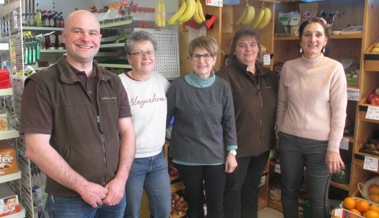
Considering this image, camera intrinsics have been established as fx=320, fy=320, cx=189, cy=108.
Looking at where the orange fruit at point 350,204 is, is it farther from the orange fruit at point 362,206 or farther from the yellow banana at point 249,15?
the yellow banana at point 249,15

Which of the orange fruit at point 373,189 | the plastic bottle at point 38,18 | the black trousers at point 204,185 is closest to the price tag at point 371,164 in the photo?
the orange fruit at point 373,189

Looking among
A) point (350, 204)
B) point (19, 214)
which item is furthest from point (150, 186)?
point (350, 204)

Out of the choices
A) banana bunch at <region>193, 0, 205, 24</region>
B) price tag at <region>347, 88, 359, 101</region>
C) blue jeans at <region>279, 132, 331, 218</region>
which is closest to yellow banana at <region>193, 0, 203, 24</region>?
banana bunch at <region>193, 0, 205, 24</region>

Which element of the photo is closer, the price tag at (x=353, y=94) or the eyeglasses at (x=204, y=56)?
the eyeglasses at (x=204, y=56)

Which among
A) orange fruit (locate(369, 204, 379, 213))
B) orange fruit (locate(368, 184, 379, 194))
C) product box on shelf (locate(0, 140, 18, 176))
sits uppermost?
product box on shelf (locate(0, 140, 18, 176))

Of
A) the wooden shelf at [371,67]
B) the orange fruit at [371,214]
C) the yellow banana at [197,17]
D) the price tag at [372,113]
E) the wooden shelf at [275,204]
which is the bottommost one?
the wooden shelf at [275,204]

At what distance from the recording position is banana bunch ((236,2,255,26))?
2662 mm

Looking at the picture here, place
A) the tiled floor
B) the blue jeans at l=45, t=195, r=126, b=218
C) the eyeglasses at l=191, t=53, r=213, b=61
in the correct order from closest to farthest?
1. the blue jeans at l=45, t=195, r=126, b=218
2. the eyeglasses at l=191, t=53, r=213, b=61
3. the tiled floor

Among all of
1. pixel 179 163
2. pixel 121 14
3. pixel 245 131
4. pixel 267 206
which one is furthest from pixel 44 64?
pixel 267 206

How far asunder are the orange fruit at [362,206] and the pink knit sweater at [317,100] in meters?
0.58

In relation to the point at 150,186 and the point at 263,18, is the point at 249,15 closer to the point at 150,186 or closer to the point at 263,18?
the point at 263,18

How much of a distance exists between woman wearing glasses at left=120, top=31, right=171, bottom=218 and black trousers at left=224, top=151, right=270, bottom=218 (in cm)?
54

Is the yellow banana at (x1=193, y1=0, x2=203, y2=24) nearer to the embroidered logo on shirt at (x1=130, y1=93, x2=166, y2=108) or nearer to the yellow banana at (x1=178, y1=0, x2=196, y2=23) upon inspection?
the yellow banana at (x1=178, y1=0, x2=196, y2=23)

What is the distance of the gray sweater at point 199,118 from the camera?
1986 mm
